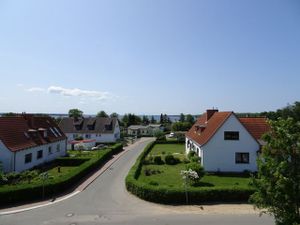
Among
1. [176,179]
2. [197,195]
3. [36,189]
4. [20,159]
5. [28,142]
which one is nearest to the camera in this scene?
[197,195]

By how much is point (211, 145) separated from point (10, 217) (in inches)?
917

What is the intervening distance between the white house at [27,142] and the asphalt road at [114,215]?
11.6m

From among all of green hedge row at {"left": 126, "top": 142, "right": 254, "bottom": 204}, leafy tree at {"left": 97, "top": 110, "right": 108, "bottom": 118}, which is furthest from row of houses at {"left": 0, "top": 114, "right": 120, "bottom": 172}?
leafy tree at {"left": 97, "top": 110, "right": 108, "bottom": 118}

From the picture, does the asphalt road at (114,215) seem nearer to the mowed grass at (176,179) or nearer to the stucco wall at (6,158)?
the mowed grass at (176,179)

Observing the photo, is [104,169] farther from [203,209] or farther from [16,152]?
[203,209]

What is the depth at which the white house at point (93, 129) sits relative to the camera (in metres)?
74.2

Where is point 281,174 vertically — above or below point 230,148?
above

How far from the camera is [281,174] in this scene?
498 inches

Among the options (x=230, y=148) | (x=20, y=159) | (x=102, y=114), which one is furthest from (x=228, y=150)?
(x=102, y=114)

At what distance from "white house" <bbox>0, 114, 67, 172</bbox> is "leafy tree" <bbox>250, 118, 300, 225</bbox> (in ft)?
91.3

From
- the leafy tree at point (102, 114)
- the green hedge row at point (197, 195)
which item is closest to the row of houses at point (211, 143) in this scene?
the green hedge row at point (197, 195)

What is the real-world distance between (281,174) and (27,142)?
Answer: 3267 cm

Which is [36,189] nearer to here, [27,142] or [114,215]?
[114,215]

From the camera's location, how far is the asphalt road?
19797mm
